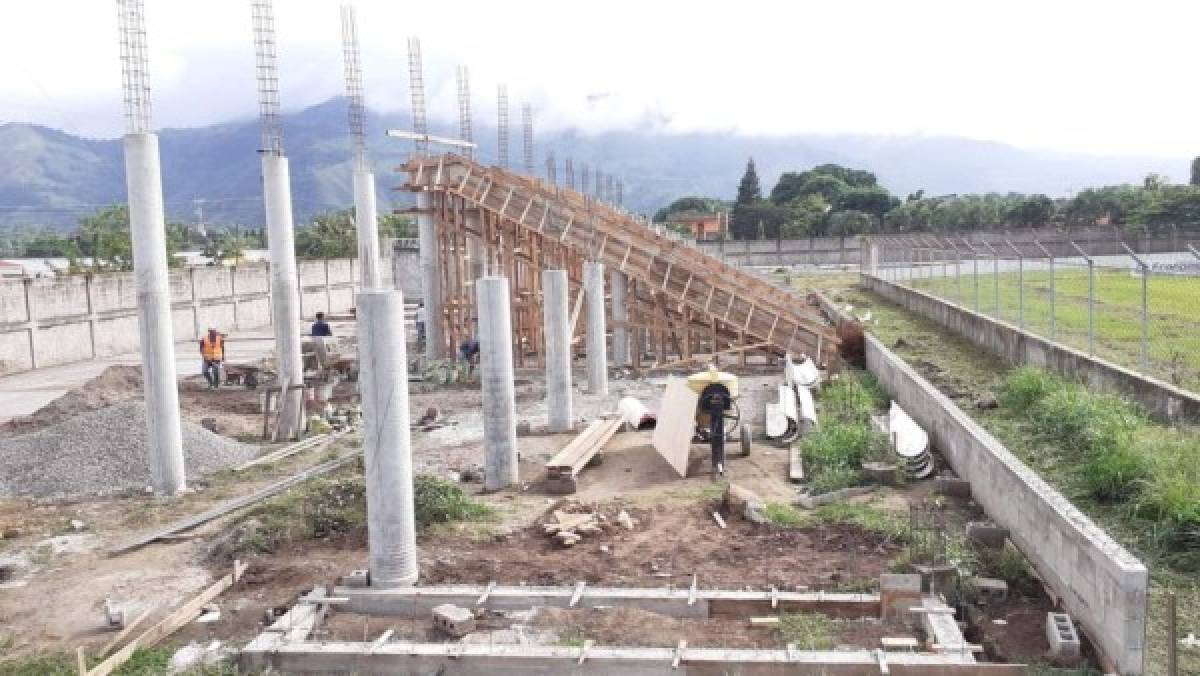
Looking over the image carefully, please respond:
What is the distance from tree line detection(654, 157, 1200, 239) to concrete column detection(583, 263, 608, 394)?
45812 millimetres

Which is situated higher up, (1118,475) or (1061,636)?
(1118,475)

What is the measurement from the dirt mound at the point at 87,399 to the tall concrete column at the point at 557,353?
30.5ft

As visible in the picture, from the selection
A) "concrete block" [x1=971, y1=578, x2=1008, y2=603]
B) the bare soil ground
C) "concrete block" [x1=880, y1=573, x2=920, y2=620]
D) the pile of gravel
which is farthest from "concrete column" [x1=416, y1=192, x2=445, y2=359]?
"concrete block" [x1=971, y1=578, x2=1008, y2=603]

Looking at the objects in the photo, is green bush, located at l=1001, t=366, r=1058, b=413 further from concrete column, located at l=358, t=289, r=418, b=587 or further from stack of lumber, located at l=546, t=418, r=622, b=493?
concrete column, located at l=358, t=289, r=418, b=587

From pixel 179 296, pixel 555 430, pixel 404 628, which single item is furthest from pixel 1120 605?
pixel 179 296

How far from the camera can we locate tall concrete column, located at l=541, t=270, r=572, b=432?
17562 millimetres

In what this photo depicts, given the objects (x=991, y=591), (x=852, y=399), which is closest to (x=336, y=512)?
(x=991, y=591)

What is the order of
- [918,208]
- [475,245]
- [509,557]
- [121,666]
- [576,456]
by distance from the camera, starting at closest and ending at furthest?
[121,666] → [509,557] → [576,456] → [475,245] → [918,208]

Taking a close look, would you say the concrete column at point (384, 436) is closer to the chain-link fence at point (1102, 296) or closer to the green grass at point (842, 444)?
the green grass at point (842, 444)

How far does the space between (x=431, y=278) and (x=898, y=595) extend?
1968cm

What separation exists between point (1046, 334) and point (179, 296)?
2993 cm

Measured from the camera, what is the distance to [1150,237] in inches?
1971

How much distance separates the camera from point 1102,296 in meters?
30.2

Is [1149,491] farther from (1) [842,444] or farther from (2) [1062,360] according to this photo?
(2) [1062,360]
